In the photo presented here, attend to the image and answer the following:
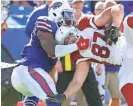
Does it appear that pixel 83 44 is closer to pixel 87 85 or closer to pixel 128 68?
pixel 128 68

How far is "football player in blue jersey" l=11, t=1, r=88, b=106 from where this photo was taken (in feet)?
15.9

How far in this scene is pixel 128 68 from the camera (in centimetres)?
453

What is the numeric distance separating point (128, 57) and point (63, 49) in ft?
2.21

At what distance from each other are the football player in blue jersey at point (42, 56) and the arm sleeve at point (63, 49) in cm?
4

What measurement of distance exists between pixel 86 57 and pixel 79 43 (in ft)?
0.85

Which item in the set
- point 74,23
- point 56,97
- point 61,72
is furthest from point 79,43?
point 61,72

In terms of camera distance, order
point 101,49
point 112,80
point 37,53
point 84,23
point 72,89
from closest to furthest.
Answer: point 37,53 < point 72,89 < point 101,49 < point 84,23 < point 112,80

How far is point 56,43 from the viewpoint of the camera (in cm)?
489

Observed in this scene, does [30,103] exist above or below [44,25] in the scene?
below

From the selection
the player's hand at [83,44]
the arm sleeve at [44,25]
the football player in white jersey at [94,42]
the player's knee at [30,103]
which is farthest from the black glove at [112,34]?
the player's knee at [30,103]

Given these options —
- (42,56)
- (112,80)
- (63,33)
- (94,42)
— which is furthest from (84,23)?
(112,80)

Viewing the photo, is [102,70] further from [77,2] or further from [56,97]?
[56,97]

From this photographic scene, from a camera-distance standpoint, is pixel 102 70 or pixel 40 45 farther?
pixel 102 70

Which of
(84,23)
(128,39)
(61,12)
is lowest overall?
(128,39)
